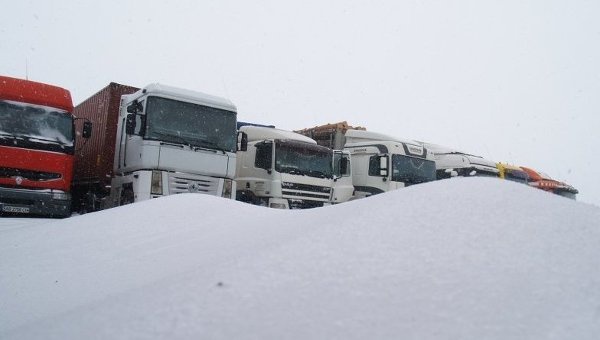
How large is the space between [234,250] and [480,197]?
163 centimetres

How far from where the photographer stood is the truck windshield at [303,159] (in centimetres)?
978

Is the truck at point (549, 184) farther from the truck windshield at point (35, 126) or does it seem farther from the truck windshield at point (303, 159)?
the truck windshield at point (35, 126)

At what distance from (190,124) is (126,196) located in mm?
1946

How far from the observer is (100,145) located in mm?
9688

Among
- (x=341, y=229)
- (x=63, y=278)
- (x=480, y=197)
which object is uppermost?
(x=480, y=197)

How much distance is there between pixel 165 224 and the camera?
12.8 ft

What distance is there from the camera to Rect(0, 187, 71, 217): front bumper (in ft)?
26.8

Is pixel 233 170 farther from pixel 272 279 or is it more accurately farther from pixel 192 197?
pixel 272 279

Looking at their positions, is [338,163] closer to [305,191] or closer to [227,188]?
[305,191]

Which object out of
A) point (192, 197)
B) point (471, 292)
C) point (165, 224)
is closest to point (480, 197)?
point (471, 292)

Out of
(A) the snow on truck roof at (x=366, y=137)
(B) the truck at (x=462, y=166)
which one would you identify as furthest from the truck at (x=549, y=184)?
(A) the snow on truck roof at (x=366, y=137)

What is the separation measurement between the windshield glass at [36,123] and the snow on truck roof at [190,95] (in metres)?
1.62

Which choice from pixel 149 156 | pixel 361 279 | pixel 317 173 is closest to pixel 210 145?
pixel 149 156

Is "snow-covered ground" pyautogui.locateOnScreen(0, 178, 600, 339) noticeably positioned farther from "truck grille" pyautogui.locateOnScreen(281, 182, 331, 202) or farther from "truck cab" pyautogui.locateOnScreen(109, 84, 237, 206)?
"truck grille" pyautogui.locateOnScreen(281, 182, 331, 202)
